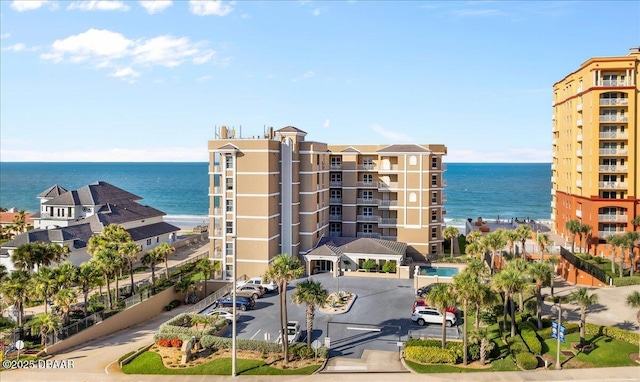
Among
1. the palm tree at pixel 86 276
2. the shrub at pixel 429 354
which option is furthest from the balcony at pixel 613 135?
the palm tree at pixel 86 276

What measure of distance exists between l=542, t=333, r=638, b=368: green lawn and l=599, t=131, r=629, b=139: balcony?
34.3 metres

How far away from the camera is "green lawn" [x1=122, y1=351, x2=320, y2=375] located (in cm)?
3281

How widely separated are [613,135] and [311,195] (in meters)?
39.4

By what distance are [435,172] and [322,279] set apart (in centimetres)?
2199

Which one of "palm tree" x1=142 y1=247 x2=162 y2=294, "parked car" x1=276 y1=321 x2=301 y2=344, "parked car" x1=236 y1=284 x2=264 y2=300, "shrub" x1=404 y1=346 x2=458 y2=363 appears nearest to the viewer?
"shrub" x1=404 y1=346 x2=458 y2=363

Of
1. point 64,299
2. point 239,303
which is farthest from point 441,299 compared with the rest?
point 64,299

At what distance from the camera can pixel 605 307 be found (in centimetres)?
4453

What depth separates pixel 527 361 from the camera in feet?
107

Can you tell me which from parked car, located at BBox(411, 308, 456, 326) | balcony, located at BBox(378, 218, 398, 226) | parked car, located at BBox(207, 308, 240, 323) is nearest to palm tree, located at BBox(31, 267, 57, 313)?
parked car, located at BBox(207, 308, 240, 323)

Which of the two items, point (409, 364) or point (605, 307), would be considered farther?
point (605, 307)

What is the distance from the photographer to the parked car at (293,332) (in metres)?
37.0

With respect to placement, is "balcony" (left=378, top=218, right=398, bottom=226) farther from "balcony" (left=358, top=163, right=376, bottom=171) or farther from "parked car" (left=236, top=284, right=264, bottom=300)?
"parked car" (left=236, top=284, right=264, bottom=300)

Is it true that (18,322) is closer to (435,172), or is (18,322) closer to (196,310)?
(196,310)

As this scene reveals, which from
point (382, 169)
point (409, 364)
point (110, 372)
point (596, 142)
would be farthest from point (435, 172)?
point (110, 372)
